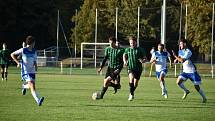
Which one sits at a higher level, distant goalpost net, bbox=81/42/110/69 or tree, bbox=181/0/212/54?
tree, bbox=181/0/212/54

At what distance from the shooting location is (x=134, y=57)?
22.0 meters

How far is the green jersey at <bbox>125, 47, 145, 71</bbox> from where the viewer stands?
22.0 meters

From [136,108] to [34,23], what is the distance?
65.0m

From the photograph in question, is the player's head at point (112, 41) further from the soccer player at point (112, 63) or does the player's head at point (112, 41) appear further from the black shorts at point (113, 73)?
the black shorts at point (113, 73)

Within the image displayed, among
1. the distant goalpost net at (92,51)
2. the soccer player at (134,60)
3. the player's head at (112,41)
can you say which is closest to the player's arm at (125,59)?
the soccer player at (134,60)

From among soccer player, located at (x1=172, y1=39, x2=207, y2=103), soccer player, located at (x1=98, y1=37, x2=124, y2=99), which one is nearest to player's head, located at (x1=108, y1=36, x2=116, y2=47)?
soccer player, located at (x1=98, y1=37, x2=124, y2=99)

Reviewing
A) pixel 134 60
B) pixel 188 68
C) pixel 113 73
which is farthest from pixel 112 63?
pixel 188 68

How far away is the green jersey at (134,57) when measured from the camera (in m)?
22.0

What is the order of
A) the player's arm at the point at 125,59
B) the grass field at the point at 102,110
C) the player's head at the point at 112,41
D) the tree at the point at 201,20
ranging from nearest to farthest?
the grass field at the point at 102,110
the player's head at the point at 112,41
the player's arm at the point at 125,59
the tree at the point at 201,20

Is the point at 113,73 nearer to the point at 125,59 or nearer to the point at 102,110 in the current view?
the point at 125,59

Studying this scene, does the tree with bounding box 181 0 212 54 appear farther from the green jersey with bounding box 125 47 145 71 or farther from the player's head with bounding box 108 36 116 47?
the player's head with bounding box 108 36 116 47

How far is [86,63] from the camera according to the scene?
2509 inches

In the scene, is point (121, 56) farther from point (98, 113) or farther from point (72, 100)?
point (98, 113)

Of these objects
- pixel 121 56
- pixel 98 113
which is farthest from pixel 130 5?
pixel 98 113
